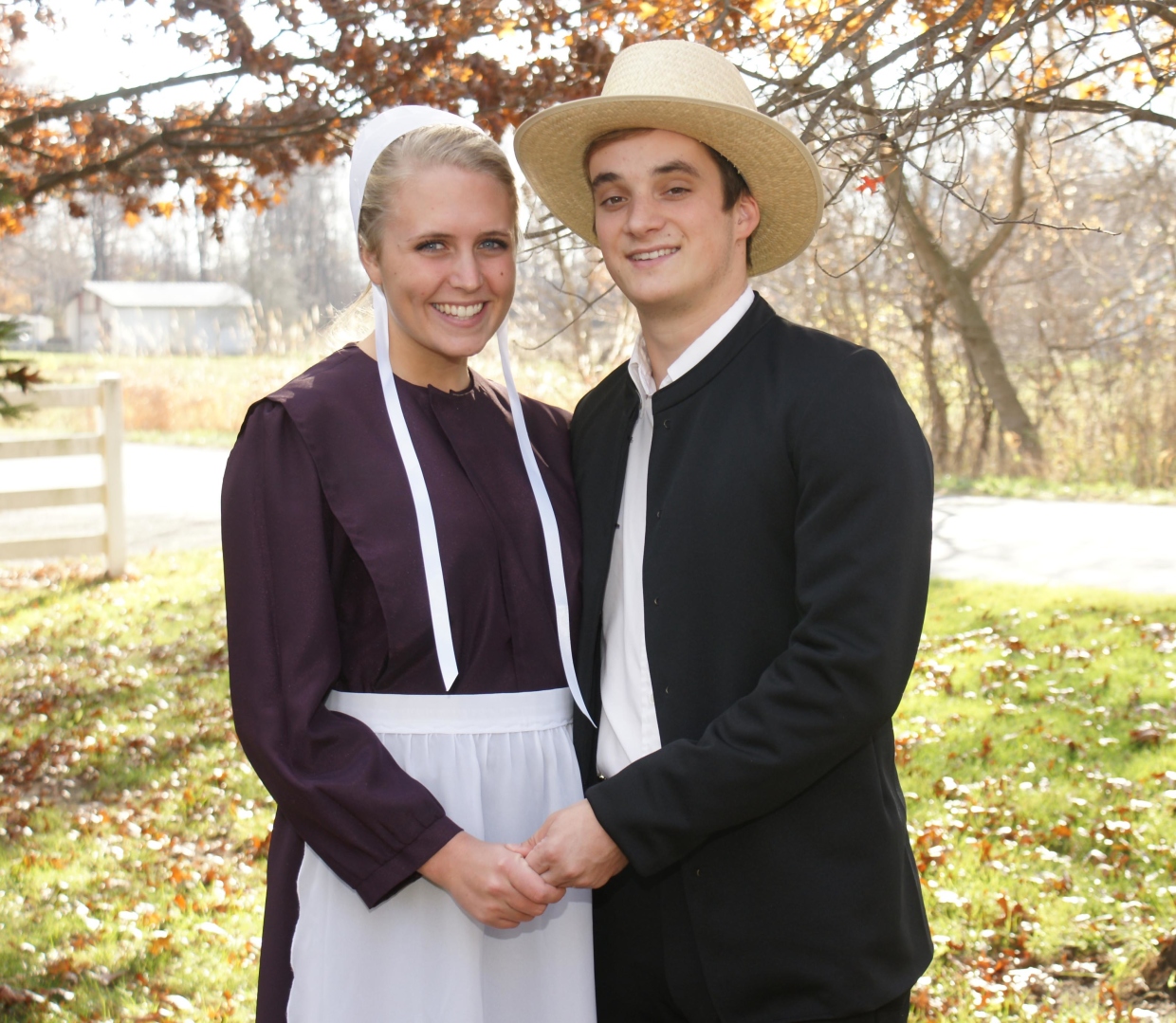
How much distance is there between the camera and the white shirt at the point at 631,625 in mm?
2166

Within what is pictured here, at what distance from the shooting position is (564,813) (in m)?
1.98

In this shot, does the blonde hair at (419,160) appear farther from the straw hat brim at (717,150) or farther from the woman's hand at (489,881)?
the woman's hand at (489,881)

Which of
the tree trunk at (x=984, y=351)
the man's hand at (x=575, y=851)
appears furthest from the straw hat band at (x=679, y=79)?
the tree trunk at (x=984, y=351)

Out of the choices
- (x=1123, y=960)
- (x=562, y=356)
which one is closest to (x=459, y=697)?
(x=1123, y=960)

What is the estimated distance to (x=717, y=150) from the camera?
2.29 meters

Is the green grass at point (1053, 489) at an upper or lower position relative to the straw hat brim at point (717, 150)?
lower

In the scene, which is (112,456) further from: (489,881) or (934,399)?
(934,399)

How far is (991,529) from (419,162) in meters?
8.53

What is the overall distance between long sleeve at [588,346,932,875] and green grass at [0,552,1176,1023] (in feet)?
6.59

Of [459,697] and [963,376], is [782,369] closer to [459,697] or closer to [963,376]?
[459,697]

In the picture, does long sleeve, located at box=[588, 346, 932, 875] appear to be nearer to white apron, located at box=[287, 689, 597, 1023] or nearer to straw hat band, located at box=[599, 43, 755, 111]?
white apron, located at box=[287, 689, 597, 1023]

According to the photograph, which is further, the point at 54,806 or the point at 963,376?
the point at 963,376

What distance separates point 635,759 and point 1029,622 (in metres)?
5.77

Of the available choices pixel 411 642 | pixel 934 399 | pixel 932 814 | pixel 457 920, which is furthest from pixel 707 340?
pixel 934 399
